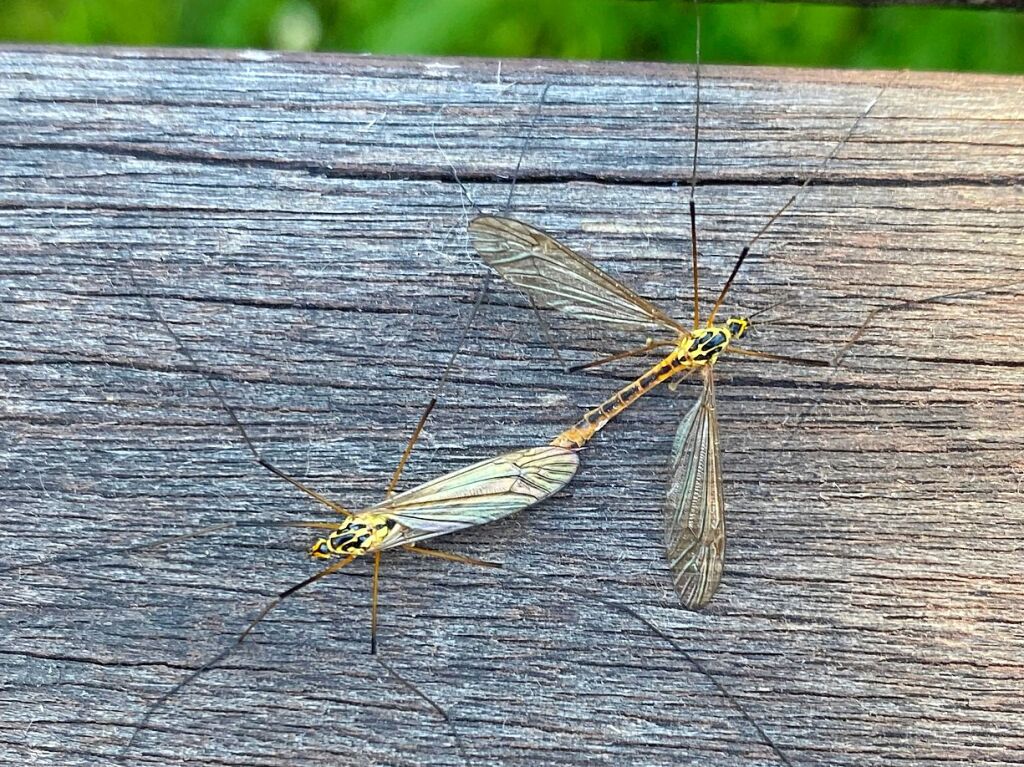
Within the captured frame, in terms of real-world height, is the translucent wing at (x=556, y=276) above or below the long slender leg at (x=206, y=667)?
above

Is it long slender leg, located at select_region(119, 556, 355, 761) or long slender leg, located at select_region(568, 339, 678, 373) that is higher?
long slender leg, located at select_region(568, 339, 678, 373)

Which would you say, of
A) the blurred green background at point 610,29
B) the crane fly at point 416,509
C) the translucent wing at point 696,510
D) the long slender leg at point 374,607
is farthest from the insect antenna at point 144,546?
the blurred green background at point 610,29

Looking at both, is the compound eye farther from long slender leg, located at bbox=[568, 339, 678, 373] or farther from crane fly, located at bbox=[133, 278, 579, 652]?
long slender leg, located at bbox=[568, 339, 678, 373]

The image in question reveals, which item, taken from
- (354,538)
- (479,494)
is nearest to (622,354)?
(479,494)

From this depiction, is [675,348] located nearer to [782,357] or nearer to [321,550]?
[782,357]

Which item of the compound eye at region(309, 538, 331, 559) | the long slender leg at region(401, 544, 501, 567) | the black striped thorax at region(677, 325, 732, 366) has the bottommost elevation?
the long slender leg at region(401, 544, 501, 567)

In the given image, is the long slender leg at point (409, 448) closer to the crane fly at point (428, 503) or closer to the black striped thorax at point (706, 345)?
the crane fly at point (428, 503)

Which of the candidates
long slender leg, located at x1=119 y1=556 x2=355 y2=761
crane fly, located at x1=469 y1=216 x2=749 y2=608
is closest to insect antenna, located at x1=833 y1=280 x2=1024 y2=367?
crane fly, located at x1=469 y1=216 x2=749 y2=608
